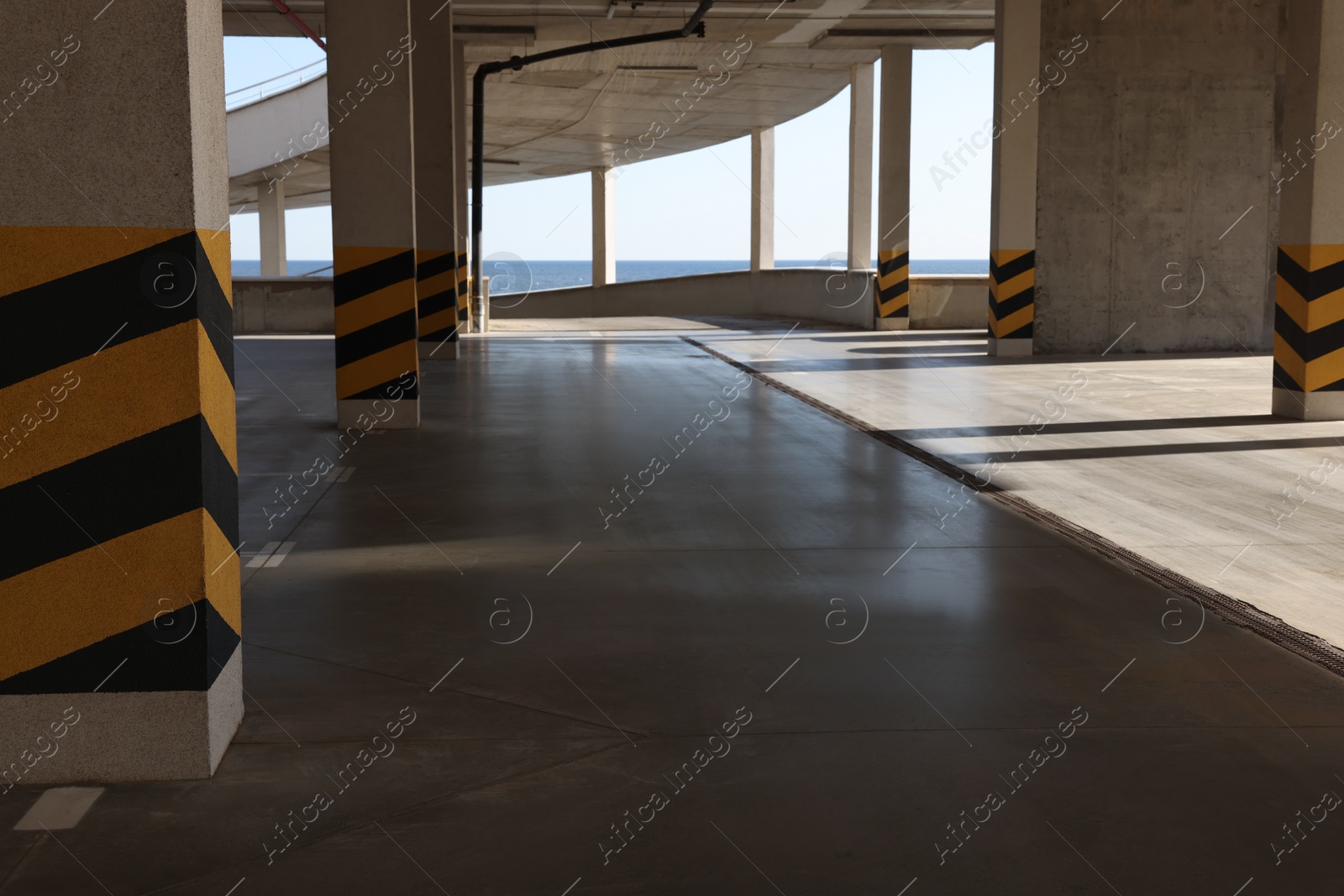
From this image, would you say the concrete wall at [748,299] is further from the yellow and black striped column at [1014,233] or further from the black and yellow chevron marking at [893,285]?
the yellow and black striped column at [1014,233]

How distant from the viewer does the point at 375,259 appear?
919cm

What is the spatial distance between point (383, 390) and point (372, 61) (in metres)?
2.31

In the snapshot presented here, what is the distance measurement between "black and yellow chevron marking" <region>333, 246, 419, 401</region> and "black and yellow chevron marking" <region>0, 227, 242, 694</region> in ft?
21.2

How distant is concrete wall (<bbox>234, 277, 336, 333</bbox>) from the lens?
2170 centimetres

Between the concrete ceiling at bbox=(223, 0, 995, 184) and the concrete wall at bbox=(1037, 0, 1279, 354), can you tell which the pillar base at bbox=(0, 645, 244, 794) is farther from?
the concrete wall at bbox=(1037, 0, 1279, 354)

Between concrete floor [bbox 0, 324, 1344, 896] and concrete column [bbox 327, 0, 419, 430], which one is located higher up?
concrete column [bbox 327, 0, 419, 430]

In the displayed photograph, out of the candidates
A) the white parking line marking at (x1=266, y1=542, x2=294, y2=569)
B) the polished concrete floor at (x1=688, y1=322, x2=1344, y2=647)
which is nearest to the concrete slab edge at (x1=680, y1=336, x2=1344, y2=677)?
the polished concrete floor at (x1=688, y1=322, x2=1344, y2=647)

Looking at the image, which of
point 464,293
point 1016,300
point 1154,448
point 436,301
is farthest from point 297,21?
point 1154,448

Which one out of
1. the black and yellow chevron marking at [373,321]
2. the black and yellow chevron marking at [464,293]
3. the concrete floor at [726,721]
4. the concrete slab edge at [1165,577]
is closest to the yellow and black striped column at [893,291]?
the black and yellow chevron marking at [464,293]

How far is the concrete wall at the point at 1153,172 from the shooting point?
1577 cm

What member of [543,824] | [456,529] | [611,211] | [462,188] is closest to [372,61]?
[456,529]

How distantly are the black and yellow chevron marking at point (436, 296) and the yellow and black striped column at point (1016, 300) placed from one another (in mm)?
6947

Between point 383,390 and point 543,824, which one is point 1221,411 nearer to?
point 383,390

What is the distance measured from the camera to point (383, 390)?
9102 millimetres
